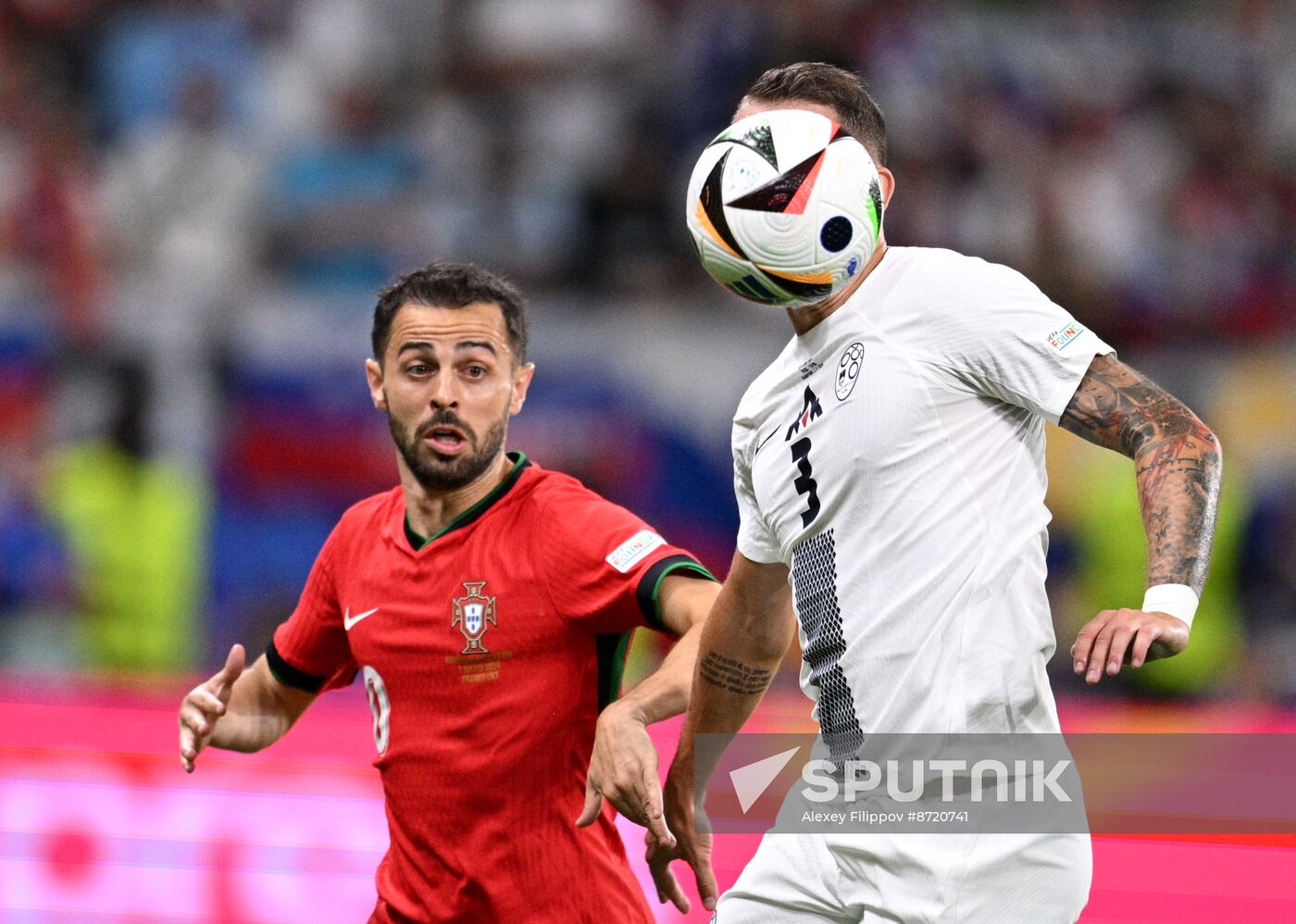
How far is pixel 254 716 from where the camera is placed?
15.3 feet

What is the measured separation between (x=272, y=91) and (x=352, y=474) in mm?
3459

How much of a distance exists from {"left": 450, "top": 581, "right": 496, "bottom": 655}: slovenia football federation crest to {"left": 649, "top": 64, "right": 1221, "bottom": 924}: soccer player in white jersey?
917 millimetres

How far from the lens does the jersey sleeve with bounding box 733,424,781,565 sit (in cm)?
372

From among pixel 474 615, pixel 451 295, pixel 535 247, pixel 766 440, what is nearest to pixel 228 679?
pixel 474 615

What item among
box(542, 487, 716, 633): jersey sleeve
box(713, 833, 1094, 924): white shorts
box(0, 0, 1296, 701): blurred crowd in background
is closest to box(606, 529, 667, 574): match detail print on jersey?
box(542, 487, 716, 633): jersey sleeve

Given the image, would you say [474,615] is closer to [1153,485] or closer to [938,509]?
[938,509]

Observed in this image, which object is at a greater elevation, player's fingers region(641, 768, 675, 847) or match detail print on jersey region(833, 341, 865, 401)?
match detail print on jersey region(833, 341, 865, 401)

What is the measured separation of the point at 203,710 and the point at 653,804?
1301 mm

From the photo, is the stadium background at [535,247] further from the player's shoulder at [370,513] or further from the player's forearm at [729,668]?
the player's forearm at [729,668]

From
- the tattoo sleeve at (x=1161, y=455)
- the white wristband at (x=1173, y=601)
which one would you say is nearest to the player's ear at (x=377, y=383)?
the tattoo sleeve at (x=1161, y=455)

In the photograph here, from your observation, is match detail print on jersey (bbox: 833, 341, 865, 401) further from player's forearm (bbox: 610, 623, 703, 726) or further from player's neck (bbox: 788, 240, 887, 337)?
player's forearm (bbox: 610, 623, 703, 726)

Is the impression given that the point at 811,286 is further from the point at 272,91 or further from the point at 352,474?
the point at 272,91

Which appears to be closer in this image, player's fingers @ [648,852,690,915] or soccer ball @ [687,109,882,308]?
soccer ball @ [687,109,882,308]

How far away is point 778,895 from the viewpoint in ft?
11.6
